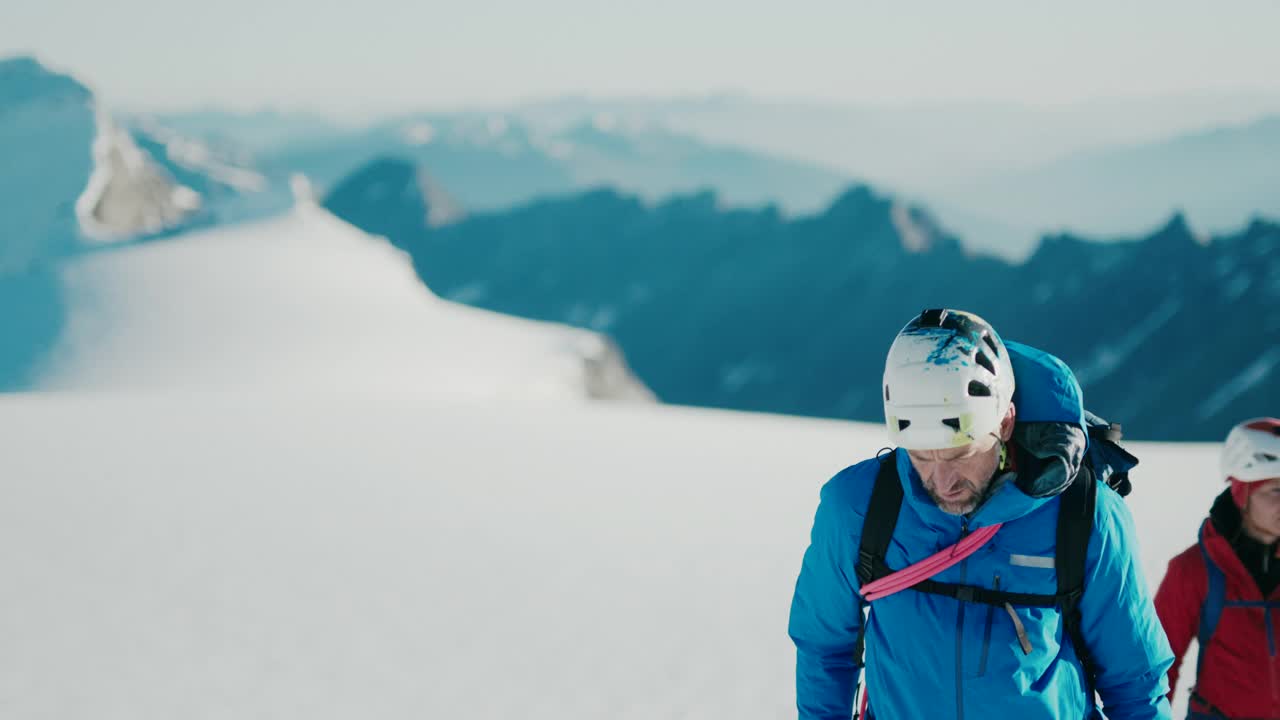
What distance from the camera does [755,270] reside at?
151875 millimetres

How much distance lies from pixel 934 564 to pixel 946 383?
0.41 metres

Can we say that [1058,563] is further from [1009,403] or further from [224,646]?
[224,646]

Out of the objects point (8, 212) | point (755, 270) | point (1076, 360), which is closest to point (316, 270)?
point (8, 212)

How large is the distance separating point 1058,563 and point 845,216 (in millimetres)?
150060

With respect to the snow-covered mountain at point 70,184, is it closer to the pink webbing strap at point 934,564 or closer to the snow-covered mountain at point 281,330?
the snow-covered mountain at point 281,330

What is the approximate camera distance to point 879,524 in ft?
7.36

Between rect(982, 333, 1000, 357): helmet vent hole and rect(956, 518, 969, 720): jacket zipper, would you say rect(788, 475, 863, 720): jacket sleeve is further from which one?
rect(982, 333, 1000, 357): helmet vent hole

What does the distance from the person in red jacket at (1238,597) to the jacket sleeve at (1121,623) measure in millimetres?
1039

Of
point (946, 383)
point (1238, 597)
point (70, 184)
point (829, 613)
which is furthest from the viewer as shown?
point (70, 184)

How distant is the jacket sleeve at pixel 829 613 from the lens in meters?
2.30

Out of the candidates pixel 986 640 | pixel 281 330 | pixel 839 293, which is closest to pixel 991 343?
pixel 986 640

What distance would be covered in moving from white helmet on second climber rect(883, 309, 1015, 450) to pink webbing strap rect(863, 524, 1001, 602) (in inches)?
8.8

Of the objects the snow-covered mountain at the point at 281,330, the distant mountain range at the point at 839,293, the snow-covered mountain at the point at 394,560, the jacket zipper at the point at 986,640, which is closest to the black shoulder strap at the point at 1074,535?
the jacket zipper at the point at 986,640

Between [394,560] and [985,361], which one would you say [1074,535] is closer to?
[985,361]
